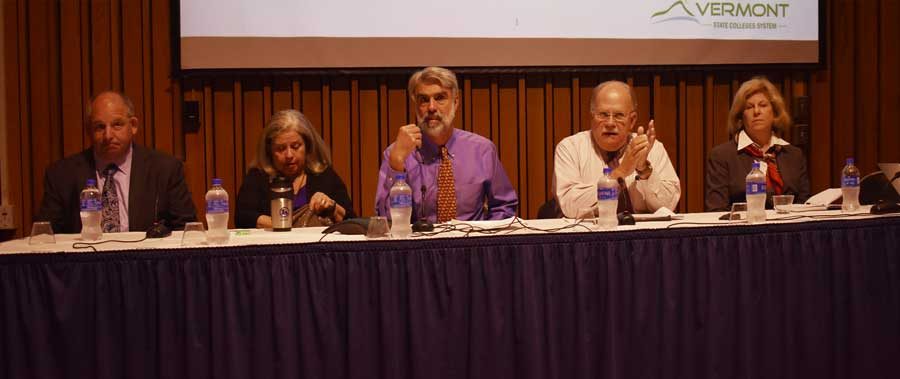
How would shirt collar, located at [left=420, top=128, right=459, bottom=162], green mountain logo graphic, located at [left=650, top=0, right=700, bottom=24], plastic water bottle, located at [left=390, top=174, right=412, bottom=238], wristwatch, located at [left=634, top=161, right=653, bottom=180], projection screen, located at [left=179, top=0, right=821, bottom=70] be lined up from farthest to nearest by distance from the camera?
green mountain logo graphic, located at [left=650, top=0, right=700, bottom=24], projection screen, located at [left=179, top=0, right=821, bottom=70], shirt collar, located at [left=420, top=128, right=459, bottom=162], wristwatch, located at [left=634, top=161, right=653, bottom=180], plastic water bottle, located at [left=390, top=174, right=412, bottom=238]

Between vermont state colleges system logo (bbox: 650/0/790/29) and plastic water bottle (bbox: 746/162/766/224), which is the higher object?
vermont state colleges system logo (bbox: 650/0/790/29)

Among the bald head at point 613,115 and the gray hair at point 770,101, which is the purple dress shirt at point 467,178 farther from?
the gray hair at point 770,101

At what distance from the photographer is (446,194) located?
350 centimetres

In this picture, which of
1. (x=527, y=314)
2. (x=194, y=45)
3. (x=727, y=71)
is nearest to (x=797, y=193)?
(x=727, y=71)

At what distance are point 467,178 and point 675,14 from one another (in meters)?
1.96

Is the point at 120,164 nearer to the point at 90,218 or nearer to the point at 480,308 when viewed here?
the point at 90,218

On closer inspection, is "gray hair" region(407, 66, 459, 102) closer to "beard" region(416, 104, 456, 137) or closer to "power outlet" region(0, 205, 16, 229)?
"beard" region(416, 104, 456, 137)

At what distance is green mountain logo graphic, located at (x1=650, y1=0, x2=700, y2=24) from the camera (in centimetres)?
457

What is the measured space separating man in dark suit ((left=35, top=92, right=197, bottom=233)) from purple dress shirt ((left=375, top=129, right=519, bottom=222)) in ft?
3.13

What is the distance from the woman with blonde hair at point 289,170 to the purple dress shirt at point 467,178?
0.26 meters

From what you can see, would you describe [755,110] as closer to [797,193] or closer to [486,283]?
[797,193]

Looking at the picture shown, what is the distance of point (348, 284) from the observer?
2.33 m

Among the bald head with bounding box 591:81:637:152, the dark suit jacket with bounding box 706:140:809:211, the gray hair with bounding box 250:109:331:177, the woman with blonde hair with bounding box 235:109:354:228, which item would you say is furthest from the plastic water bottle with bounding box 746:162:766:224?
the gray hair with bounding box 250:109:331:177

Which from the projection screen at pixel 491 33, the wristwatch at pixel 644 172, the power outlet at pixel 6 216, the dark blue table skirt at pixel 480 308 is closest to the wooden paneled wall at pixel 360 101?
the power outlet at pixel 6 216
